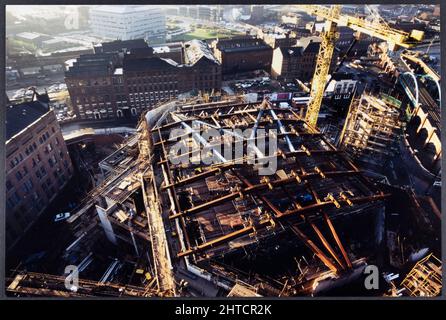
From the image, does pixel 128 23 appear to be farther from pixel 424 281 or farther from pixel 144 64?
pixel 424 281

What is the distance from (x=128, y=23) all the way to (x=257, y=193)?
274 ft

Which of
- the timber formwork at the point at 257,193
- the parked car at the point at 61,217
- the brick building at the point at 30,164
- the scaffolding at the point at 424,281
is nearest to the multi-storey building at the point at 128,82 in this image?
the brick building at the point at 30,164

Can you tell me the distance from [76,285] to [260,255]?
13.3m

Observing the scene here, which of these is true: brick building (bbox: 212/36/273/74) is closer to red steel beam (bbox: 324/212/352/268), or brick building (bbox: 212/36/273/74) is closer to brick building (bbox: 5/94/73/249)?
brick building (bbox: 5/94/73/249)

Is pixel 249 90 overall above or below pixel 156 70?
below

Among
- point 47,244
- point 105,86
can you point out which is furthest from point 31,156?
point 105,86

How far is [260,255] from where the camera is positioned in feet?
65.4

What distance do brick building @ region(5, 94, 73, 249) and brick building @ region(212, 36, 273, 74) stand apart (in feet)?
144

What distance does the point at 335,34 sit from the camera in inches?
1337

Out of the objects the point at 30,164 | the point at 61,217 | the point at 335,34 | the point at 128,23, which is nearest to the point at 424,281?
the point at 335,34

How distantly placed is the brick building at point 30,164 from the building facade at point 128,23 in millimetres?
60548

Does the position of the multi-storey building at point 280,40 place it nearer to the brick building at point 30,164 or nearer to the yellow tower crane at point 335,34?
the yellow tower crane at point 335,34

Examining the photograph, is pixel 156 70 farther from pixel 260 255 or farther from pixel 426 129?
pixel 426 129

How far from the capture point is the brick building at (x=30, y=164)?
28.1 metres
